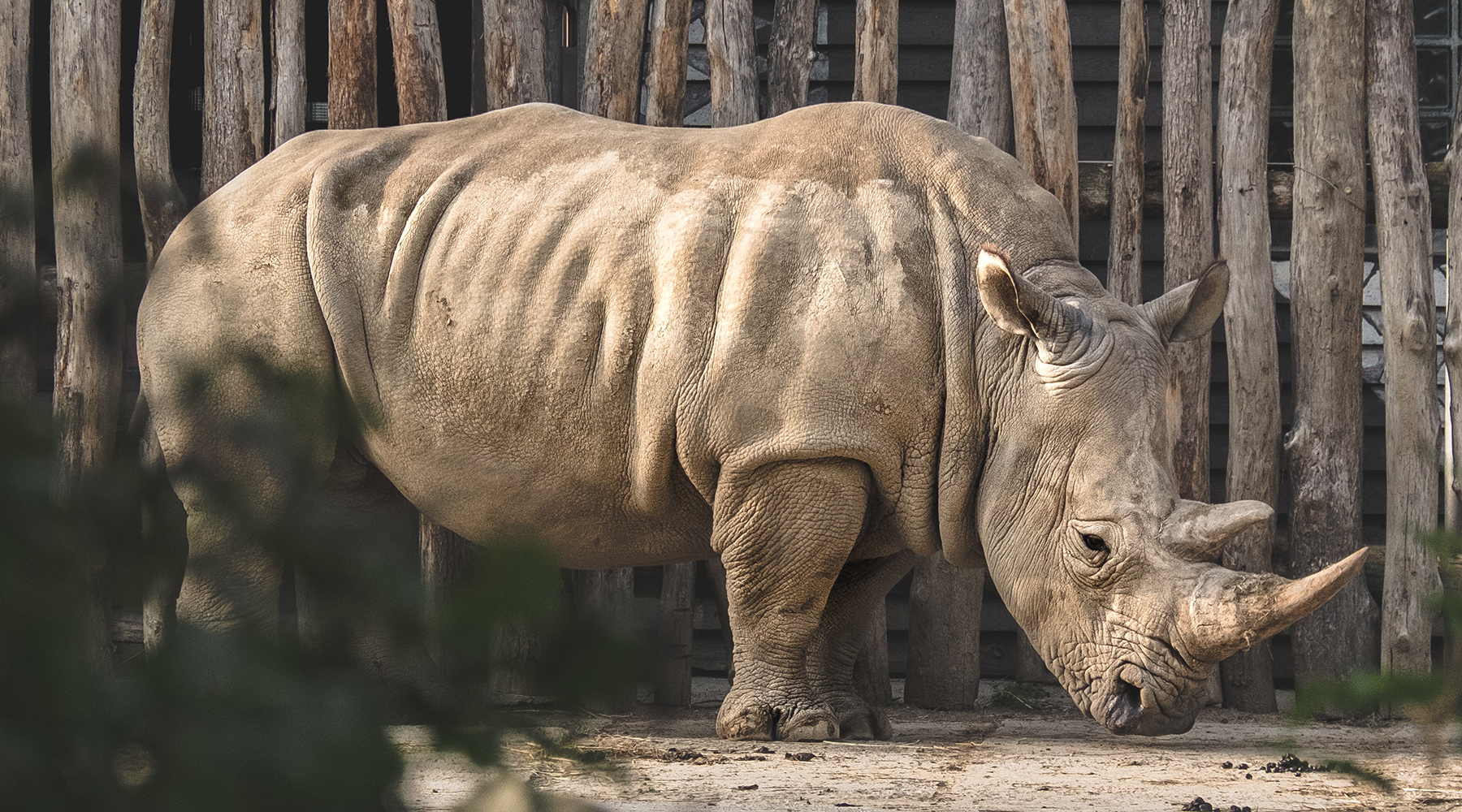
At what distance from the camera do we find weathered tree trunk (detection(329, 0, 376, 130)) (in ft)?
15.0

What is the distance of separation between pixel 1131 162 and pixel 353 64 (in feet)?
8.58

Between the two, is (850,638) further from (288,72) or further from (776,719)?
(288,72)

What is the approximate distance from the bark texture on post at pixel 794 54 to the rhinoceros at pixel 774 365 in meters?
0.78

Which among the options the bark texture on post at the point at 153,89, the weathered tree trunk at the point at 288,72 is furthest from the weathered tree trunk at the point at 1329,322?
the bark texture on post at the point at 153,89

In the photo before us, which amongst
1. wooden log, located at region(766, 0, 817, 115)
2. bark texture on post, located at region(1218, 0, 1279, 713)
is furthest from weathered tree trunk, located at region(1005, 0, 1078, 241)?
wooden log, located at region(766, 0, 817, 115)

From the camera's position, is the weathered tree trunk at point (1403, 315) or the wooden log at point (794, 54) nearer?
the weathered tree trunk at point (1403, 315)

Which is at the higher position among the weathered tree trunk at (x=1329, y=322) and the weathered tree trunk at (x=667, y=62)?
the weathered tree trunk at (x=667, y=62)

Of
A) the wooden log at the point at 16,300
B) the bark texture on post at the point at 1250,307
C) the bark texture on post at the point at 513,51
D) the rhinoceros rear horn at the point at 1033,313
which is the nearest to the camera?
the wooden log at the point at 16,300

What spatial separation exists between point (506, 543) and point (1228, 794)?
8.73 ft

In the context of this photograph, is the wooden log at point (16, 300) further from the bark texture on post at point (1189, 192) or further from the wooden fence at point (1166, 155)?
the bark texture on post at point (1189, 192)

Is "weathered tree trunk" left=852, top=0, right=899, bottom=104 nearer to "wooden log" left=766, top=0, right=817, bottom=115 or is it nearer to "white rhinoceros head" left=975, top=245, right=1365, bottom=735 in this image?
"wooden log" left=766, top=0, right=817, bottom=115

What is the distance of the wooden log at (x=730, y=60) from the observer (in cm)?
468

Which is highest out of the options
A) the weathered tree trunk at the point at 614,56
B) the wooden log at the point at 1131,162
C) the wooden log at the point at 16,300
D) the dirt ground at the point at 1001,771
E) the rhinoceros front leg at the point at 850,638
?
the weathered tree trunk at the point at 614,56

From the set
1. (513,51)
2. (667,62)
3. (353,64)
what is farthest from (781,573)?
(353,64)
